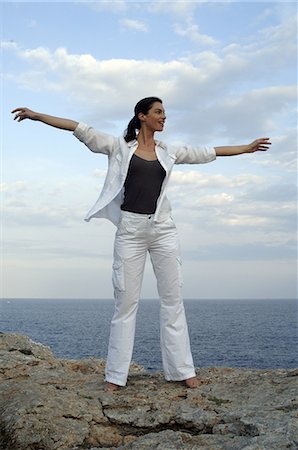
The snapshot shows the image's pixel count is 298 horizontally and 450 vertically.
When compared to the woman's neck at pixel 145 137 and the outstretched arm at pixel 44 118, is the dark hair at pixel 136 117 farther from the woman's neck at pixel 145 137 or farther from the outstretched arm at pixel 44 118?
the outstretched arm at pixel 44 118

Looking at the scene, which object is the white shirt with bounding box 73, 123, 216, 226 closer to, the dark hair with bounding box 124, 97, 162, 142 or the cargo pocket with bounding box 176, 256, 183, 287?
the dark hair with bounding box 124, 97, 162, 142

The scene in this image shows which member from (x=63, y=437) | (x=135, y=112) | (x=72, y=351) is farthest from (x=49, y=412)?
(x=72, y=351)

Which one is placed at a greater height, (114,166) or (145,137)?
(145,137)

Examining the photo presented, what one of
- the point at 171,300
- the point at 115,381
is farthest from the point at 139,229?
the point at 115,381

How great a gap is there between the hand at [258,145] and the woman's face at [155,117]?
1323 mm

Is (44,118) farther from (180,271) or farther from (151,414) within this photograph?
(151,414)

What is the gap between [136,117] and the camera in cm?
699

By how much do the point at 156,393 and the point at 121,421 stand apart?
2.67 feet

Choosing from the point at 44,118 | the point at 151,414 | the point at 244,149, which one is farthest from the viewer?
the point at 244,149

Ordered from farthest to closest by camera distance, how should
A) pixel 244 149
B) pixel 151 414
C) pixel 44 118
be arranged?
pixel 244 149
pixel 44 118
pixel 151 414

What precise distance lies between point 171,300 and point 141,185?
1.61 meters

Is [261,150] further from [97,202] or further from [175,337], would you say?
[175,337]

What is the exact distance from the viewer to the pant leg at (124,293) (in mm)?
6699

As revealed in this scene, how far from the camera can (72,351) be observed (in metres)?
63.8
